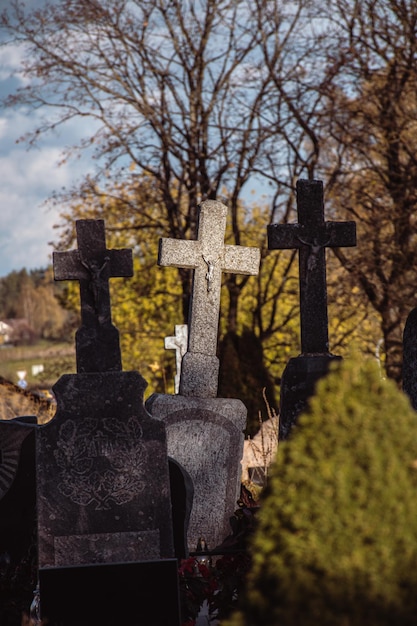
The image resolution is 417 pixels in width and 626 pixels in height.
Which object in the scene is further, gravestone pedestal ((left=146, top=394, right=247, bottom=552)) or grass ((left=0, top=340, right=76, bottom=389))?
grass ((left=0, top=340, right=76, bottom=389))

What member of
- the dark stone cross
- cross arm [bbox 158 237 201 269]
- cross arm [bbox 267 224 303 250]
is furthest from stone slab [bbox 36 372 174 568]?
cross arm [bbox 158 237 201 269]

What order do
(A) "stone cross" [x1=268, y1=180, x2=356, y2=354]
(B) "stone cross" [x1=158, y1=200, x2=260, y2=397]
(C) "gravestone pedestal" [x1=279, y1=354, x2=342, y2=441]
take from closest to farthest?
(C) "gravestone pedestal" [x1=279, y1=354, x2=342, y2=441] < (A) "stone cross" [x1=268, y1=180, x2=356, y2=354] < (B) "stone cross" [x1=158, y1=200, x2=260, y2=397]

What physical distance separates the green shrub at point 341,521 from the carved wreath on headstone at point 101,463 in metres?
2.63

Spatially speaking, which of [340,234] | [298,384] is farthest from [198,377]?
[340,234]

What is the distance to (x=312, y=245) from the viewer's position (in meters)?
6.88

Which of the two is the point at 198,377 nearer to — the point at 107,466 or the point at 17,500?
the point at 17,500

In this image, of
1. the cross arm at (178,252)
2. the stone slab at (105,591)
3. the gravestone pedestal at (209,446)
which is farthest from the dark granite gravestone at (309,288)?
the stone slab at (105,591)

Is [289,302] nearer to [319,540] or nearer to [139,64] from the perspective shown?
[139,64]

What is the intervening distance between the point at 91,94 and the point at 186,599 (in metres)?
15.0

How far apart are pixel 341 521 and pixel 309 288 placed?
445 cm

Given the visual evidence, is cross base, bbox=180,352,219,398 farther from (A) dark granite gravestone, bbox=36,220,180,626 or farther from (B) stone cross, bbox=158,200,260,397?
(A) dark granite gravestone, bbox=36,220,180,626

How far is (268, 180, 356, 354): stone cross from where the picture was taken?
671cm

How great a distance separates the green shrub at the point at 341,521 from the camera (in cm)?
238

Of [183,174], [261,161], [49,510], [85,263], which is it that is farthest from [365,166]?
[49,510]
